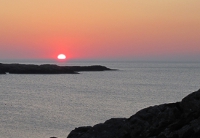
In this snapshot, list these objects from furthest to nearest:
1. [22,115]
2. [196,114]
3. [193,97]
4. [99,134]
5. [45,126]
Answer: [22,115] → [45,126] → [99,134] → [193,97] → [196,114]

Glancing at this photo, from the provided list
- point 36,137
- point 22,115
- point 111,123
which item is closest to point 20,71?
point 22,115

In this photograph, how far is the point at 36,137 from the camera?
39844 mm

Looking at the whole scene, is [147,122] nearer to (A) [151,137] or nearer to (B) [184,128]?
(A) [151,137]

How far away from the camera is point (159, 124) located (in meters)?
16.9

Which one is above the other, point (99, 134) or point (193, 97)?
point (193, 97)

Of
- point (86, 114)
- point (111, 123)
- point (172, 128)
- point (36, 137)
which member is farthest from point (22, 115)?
point (172, 128)

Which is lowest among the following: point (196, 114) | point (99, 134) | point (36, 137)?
point (36, 137)

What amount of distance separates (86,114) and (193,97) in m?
40.4

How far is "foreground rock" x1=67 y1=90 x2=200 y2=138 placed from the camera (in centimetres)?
1520

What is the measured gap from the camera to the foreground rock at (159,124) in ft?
49.9

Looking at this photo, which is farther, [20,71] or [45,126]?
[20,71]

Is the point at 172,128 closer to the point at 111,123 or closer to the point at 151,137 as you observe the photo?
the point at 151,137

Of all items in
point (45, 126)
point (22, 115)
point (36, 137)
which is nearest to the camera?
point (36, 137)

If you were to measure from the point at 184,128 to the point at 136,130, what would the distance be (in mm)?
3087
